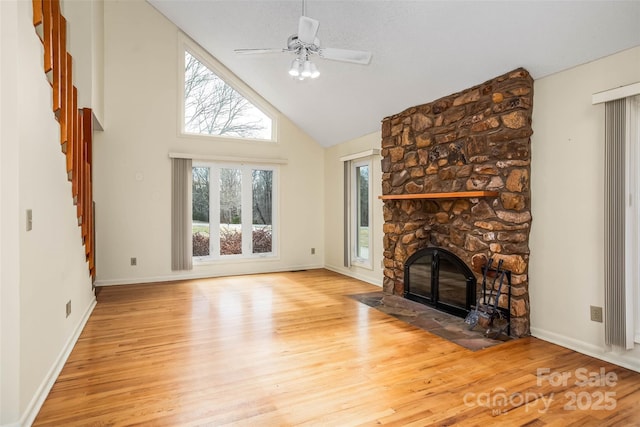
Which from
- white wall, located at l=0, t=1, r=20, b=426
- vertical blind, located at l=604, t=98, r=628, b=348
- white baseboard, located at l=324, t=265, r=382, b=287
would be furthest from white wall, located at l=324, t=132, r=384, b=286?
white wall, located at l=0, t=1, r=20, b=426

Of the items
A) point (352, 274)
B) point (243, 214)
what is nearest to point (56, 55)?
point (243, 214)

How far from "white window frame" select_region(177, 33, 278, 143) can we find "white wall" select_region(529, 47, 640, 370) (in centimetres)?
458

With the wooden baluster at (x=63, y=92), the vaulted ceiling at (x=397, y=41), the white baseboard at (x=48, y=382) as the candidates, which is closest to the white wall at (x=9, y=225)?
the white baseboard at (x=48, y=382)

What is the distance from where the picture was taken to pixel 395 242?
4949 millimetres

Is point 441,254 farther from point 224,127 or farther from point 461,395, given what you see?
point 224,127

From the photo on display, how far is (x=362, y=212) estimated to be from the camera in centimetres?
611

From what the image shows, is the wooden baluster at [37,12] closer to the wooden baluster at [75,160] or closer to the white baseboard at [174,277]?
the wooden baluster at [75,160]

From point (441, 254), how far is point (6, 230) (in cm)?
391

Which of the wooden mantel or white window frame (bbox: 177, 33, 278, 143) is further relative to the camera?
white window frame (bbox: 177, 33, 278, 143)

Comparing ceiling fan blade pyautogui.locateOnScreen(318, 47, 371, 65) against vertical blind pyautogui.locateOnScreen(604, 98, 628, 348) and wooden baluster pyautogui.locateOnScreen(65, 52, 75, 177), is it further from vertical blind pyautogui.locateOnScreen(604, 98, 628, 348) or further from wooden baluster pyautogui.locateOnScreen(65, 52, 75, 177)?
wooden baluster pyautogui.locateOnScreen(65, 52, 75, 177)

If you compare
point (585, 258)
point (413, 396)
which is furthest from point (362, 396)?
point (585, 258)

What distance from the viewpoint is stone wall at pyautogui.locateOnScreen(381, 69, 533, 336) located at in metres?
3.29

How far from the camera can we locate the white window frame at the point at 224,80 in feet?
19.4

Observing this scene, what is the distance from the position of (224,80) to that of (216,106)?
0.49 meters
